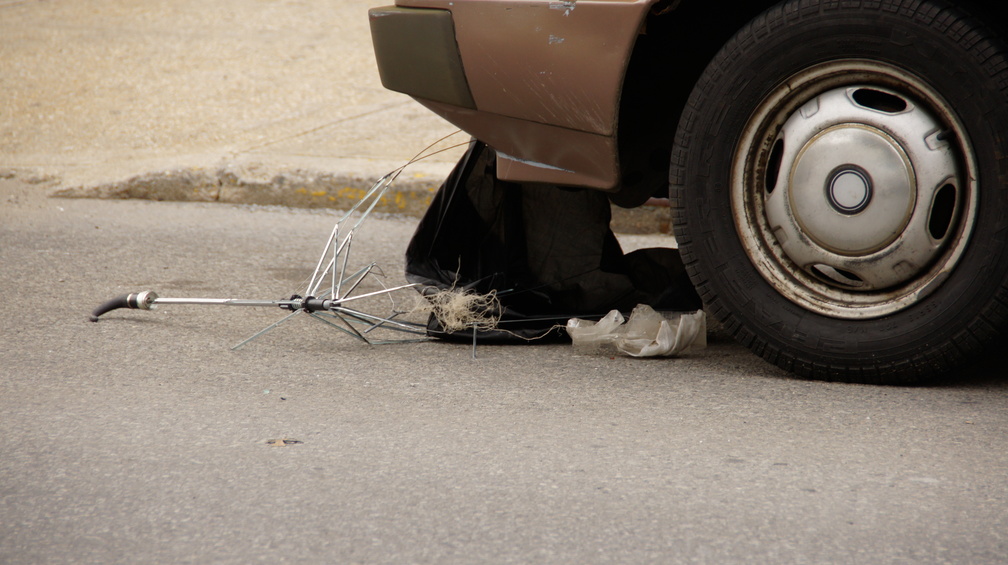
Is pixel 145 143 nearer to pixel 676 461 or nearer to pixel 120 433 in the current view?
pixel 120 433

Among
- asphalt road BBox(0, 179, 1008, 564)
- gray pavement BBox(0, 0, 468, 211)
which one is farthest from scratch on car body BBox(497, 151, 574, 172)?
gray pavement BBox(0, 0, 468, 211)

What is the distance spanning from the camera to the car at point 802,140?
7.75ft

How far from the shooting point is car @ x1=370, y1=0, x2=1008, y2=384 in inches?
93.0

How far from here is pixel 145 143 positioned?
645 centimetres

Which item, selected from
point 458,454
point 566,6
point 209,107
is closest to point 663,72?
point 566,6

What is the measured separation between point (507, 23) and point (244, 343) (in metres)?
1.33

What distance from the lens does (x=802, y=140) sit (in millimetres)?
2551

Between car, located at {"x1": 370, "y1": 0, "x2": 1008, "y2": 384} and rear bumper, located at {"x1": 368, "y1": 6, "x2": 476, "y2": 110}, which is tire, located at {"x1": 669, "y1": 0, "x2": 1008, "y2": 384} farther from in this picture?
rear bumper, located at {"x1": 368, "y1": 6, "x2": 476, "y2": 110}

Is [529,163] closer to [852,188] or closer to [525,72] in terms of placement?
[525,72]

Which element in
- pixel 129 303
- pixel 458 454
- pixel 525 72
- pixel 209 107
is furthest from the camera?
pixel 209 107

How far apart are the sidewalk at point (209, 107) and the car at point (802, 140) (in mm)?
2267

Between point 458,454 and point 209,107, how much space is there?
18.6 ft

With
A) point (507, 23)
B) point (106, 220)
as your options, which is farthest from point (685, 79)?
point (106, 220)

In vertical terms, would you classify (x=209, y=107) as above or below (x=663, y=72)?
below
